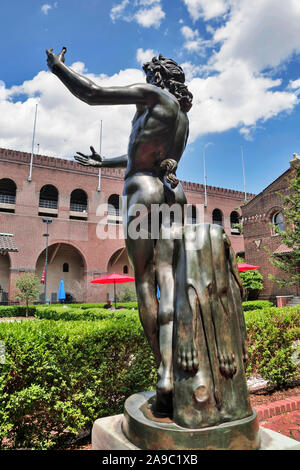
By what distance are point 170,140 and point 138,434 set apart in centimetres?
204

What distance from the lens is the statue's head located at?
2.64 m

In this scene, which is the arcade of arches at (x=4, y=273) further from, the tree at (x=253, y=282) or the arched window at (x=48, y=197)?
the tree at (x=253, y=282)

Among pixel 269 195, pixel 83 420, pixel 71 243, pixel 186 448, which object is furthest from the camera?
pixel 71 243

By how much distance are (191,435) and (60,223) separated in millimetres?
25954

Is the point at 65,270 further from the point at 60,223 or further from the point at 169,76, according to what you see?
the point at 169,76

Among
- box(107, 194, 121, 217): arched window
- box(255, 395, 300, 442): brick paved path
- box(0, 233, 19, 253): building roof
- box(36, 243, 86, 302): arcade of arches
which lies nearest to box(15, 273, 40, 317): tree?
box(0, 233, 19, 253): building roof

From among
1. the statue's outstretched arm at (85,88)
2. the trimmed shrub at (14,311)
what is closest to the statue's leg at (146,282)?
the statue's outstretched arm at (85,88)

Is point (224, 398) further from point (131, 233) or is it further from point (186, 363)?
point (131, 233)

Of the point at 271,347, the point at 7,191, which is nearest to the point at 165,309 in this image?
the point at 271,347

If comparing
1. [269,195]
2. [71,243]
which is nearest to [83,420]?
[269,195]

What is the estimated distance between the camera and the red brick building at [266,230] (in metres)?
20.4

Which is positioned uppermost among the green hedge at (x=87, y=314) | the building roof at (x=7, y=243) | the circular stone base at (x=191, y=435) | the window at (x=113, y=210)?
the window at (x=113, y=210)

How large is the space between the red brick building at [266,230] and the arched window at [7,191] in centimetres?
1833

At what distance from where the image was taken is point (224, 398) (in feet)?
5.98
